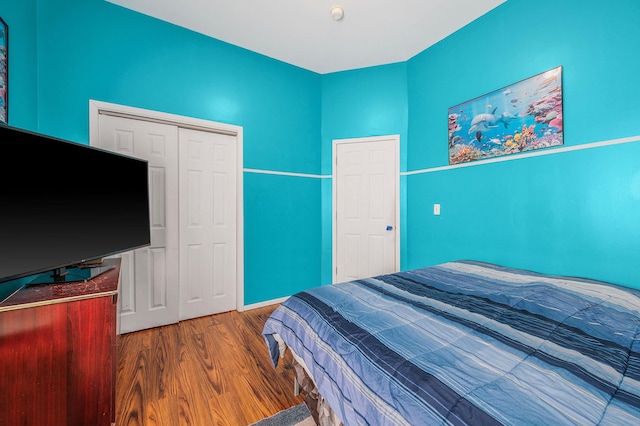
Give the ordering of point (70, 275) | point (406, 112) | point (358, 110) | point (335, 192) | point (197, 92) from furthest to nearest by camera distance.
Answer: point (335, 192) < point (358, 110) < point (406, 112) < point (197, 92) < point (70, 275)

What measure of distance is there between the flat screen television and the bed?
1.11m

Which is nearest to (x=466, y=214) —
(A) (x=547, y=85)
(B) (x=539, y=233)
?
(B) (x=539, y=233)

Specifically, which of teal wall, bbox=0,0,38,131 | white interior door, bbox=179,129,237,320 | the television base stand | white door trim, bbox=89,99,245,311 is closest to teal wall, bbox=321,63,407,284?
white door trim, bbox=89,99,245,311

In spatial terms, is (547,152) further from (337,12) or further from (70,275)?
(70,275)

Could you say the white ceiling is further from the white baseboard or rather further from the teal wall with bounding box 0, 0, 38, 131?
the white baseboard

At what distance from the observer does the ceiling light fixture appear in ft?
7.72

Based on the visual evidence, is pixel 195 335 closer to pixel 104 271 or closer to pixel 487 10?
pixel 104 271

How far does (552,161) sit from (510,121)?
1.56ft

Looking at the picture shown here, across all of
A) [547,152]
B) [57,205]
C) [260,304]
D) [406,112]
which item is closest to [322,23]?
[406,112]

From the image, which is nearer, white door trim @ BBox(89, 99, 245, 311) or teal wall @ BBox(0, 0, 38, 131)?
teal wall @ BBox(0, 0, 38, 131)

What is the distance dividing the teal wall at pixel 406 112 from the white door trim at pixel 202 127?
6 cm

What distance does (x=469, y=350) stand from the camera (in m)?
0.89

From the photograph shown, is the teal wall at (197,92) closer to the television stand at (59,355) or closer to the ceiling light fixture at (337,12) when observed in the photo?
the ceiling light fixture at (337,12)

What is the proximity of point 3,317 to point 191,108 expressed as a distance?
2.20m
